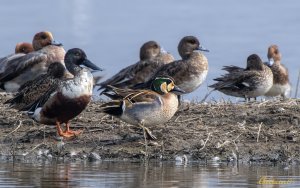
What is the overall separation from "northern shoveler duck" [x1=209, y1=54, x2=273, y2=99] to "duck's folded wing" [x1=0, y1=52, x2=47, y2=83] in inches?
117

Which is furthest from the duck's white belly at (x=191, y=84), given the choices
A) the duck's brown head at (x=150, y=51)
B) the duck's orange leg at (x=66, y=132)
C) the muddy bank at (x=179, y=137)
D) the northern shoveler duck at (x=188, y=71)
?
the duck's orange leg at (x=66, y=132)

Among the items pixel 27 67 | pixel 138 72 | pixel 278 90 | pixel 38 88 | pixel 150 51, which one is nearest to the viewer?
pixel 38 88

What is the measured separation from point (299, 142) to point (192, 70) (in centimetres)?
407

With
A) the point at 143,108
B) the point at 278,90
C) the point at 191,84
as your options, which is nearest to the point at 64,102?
the point at 143,108

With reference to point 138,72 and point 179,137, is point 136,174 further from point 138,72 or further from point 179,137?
point 138,72

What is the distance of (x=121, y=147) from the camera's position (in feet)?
39.1

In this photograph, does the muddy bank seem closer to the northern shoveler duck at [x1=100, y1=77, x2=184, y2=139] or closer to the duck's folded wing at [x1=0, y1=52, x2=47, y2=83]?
the northern shoveler duck at [x1=100, y1=77, x2=184, y2=139]

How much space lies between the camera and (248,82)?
54.0 ft

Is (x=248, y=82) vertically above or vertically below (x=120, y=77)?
below

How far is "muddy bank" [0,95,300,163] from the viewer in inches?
462

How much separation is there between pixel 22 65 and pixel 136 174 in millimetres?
7495

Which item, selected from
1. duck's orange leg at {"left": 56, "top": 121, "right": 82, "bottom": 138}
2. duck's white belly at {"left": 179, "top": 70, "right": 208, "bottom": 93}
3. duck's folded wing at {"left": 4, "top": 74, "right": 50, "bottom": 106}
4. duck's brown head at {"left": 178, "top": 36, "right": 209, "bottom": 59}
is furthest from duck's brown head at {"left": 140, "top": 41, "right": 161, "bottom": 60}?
duck's orange leg at {"left": 56, "top": 121, "right": 82, "bottom": 138}

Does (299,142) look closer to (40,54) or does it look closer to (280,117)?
(280,117)

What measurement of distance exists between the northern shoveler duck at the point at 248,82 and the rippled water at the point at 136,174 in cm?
528
